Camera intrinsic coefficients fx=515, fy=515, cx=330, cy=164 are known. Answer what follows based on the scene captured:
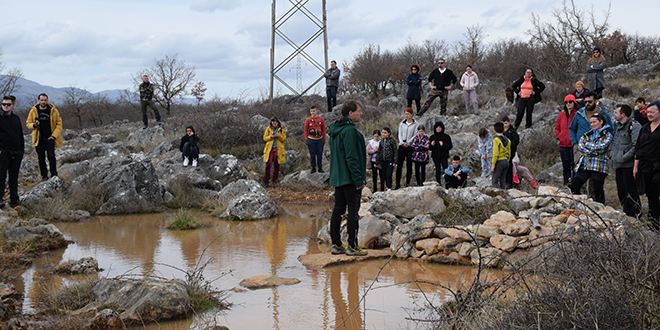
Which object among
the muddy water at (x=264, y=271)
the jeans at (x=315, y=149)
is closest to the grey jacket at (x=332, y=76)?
the jeans at (x=315, y=149)

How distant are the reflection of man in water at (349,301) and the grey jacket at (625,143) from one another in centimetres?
438

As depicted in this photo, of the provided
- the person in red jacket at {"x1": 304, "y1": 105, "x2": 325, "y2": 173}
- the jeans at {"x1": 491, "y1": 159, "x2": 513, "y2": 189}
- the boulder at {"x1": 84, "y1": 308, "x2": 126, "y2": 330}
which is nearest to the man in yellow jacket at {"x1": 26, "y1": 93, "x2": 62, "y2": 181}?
the person in red jacket at {"x1": 304, "y1": 105, "x2": 325, "y2": 173}

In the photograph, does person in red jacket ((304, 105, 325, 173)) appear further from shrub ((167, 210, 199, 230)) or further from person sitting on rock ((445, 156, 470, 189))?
shrub ((167, 210, 199, 230))

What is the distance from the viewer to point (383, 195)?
906cm

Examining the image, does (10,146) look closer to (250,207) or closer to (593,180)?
(250,207)

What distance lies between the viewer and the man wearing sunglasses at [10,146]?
384 inches

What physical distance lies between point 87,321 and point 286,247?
3.89 m

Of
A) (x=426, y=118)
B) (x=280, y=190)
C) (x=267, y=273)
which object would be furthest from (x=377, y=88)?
(x=267, y=273)

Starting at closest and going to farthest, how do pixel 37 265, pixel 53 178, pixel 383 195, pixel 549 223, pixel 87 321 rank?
pixel 87 321, pixel 37 265, pixel 549 223, pixel 383 195, pixel 53 178

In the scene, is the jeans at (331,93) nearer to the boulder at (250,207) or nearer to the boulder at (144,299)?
the boulder at (250,207)

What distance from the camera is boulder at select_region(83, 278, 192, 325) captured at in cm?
461

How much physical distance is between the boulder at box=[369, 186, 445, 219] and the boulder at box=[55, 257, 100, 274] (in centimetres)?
447

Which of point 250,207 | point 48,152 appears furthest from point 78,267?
point 48,152

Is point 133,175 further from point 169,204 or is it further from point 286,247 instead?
point 286,247
